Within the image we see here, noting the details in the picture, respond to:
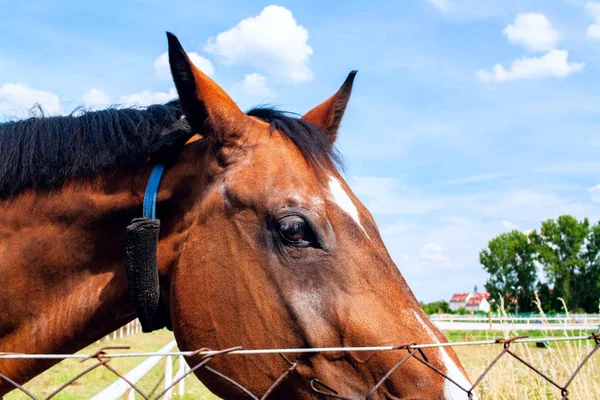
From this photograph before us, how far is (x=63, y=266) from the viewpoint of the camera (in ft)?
8.85

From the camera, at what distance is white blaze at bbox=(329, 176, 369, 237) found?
2.53 meters

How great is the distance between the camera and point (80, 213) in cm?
275

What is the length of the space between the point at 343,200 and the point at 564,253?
8046 centimetres

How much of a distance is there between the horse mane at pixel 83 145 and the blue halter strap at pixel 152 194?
0.47 ft

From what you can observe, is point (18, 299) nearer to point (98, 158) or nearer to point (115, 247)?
point (115, 247)

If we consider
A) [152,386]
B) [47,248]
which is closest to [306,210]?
[47,248]

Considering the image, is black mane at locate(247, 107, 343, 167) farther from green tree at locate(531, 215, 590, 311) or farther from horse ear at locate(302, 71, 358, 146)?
green tree at locate(531, 215, 590, 311)

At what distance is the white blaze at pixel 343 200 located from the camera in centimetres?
253

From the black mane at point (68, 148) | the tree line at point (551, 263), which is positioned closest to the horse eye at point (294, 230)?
the black mane at point (68, 148)

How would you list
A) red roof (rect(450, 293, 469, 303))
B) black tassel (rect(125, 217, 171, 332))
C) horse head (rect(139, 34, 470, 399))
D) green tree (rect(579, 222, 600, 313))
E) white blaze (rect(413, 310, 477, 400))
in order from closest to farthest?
1. white blaze (rect(413, 310, 477, 400))
2. horse head (rect(139, 34, 470, 399))
3. black tassel (rect(125, 217, 171, 332))
4. green tree (rect(579, 222, 600, 313))
5. red roof (rect(450, 293, 469, 303))

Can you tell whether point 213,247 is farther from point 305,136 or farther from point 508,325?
point 508,325

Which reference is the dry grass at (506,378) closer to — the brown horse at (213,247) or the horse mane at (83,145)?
the brown horse at (213,247)

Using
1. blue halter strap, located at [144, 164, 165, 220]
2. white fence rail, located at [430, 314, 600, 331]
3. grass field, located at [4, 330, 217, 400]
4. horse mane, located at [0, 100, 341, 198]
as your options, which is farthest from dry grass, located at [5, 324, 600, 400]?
blue halter strap, located at [144, 164, 165, 220]

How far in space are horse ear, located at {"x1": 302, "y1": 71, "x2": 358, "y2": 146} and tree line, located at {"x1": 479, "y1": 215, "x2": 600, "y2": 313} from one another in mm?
70924
